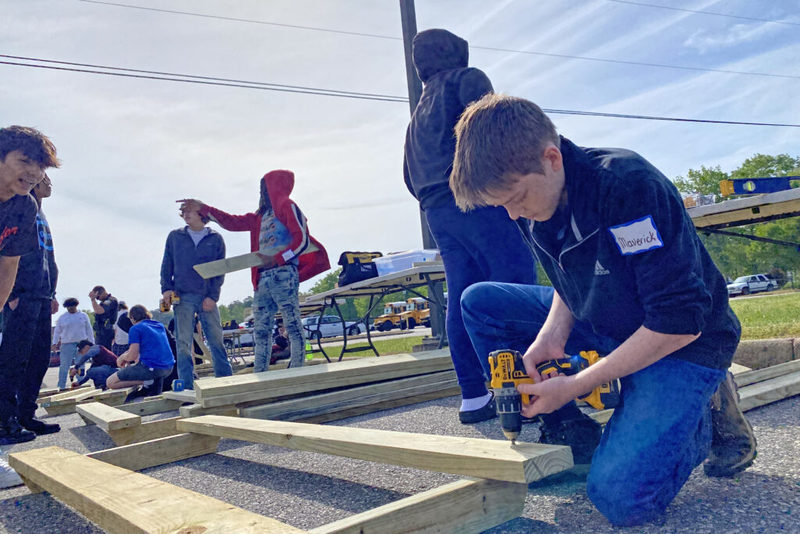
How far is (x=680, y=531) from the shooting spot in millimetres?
1617

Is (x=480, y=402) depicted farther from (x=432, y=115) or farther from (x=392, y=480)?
(x=432, y=115)

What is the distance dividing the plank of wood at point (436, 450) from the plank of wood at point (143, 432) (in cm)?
138

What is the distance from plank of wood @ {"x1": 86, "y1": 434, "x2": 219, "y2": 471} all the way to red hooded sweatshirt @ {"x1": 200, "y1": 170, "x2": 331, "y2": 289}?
2.20 m

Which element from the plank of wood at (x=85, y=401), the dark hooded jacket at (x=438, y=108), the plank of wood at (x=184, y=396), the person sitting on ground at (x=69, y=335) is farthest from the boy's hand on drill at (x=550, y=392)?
the person sitting on ground at (x=69, y=335)

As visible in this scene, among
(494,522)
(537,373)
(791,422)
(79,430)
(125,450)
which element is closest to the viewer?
(494,522)

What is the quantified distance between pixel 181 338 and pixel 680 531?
5.36m

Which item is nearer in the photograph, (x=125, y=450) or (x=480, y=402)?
(x=125, y=450)

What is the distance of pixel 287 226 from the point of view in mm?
5344

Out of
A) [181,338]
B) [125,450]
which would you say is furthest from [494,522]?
[181,338]

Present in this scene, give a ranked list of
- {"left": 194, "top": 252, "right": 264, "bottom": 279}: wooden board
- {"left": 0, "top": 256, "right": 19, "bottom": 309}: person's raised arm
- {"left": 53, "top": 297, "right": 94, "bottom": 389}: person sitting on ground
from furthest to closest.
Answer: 1. {"left": 53, "top": 297, "right": 94, "bottom": 389}: person sitting on ground
2. {"left": 194, "top": 252, "right": 264, "bottom": 279}: wooden board
3. {"left": 0, "top": 256, "right": 19, "bottom": 309}: person's raised arm

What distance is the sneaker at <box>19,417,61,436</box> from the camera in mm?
4660

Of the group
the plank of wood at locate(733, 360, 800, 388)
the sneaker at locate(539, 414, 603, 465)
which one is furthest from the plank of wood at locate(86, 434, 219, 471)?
the plank of wood at locate(733, 360, 800, 388)

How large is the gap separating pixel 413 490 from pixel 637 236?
4.13 ft

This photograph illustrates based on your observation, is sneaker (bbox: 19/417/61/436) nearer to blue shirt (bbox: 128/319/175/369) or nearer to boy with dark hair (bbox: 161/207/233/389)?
boy with dark hair (bbox: 161/207/233/389)
